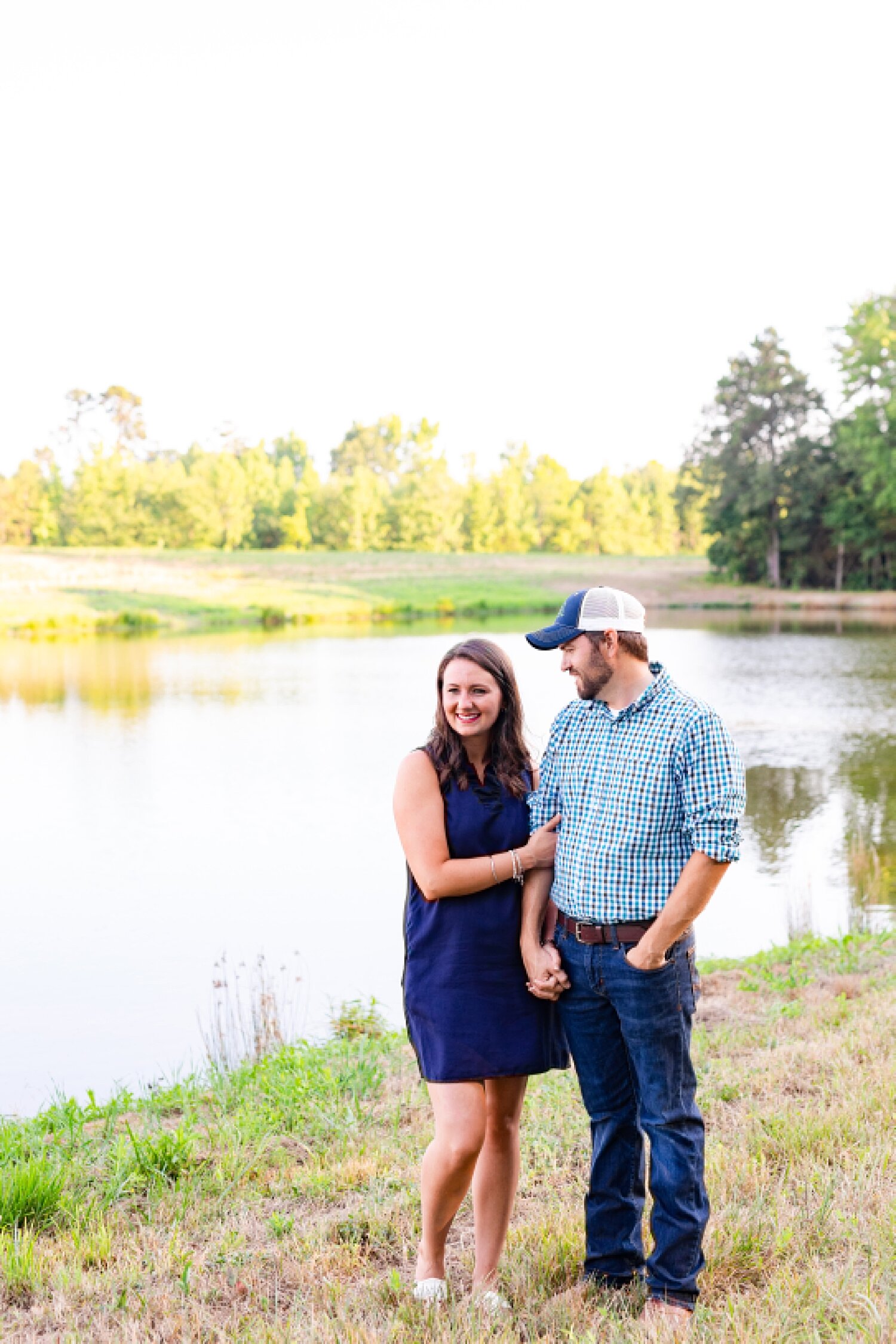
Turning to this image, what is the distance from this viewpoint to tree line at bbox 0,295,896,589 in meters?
57.6

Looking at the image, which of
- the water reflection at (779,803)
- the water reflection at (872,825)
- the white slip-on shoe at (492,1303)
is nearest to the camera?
the white slip-on shoe at (492,1303)

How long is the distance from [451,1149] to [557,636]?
1.40 metres

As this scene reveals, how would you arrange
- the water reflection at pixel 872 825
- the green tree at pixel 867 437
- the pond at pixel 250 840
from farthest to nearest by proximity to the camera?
the green tree at pixel 867 437 → the water reflection at pixel 872 825 → the pond at pixel 250 840

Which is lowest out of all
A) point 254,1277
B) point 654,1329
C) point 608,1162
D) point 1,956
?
point 1,956

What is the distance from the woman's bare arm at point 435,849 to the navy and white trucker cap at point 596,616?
501 mm

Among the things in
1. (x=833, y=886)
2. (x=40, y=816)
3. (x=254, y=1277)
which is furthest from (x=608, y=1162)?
(x=40, y=816)

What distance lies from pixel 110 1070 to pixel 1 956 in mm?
2749

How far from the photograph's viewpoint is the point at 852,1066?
16.4 ft

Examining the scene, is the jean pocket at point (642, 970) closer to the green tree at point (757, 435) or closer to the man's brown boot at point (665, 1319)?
the man's brown boot at point (665, 1319)

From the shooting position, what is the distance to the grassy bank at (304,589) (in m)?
48.7

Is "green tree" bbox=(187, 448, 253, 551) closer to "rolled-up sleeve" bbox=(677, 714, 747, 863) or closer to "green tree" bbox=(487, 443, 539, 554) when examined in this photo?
"green tree" bbox=(487, 443, 539, 554)

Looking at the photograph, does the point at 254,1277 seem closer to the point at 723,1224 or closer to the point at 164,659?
the point at 723,1224

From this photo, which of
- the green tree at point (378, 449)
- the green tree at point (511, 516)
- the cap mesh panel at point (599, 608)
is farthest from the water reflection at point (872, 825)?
the green tree at point (378, 449)

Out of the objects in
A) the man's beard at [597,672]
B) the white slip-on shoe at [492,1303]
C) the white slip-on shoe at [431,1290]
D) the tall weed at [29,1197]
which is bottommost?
the tall weed at [29,1197]
